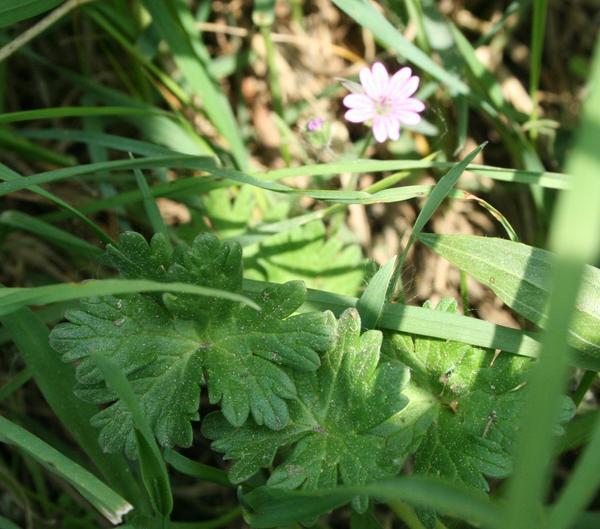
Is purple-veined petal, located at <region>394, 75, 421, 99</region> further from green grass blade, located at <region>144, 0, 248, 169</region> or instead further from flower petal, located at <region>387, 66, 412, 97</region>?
green grass blade, located at <region>144, 0, 248, 169</region>

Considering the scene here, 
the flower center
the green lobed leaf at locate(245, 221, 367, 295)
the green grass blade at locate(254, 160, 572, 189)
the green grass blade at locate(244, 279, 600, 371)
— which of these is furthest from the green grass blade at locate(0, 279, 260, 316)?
the flower center

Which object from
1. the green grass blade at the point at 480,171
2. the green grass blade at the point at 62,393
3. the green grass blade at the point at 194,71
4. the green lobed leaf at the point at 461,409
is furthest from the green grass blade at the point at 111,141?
the green lobed leaf at the point at 461,409

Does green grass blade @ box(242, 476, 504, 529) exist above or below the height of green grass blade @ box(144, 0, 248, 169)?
below

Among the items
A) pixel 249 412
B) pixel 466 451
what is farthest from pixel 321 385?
pixel 466 451

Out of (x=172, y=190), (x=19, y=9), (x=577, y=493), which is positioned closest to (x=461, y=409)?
(x=577, y=493)

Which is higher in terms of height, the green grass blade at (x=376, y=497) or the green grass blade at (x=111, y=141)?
the green grass blade at (x=111, y=141)

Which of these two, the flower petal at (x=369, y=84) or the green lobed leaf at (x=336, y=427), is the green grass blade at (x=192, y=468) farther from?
the flower petal at (x=369, y=84)

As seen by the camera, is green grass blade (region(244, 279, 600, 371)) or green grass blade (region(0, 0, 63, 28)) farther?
green grass blade (region(0, 0, 63, 28))

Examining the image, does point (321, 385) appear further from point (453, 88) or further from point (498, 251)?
point (453, 88)
